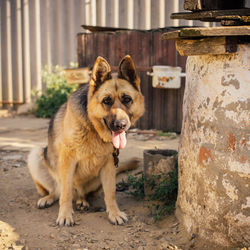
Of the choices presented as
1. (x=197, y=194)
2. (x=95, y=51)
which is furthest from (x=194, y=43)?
(x=95, y=51)

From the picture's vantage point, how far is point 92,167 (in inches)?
154

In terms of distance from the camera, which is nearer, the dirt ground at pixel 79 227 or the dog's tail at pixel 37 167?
the dirt ground at pixel 79 227

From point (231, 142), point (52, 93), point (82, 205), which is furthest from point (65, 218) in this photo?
point (52, 93)

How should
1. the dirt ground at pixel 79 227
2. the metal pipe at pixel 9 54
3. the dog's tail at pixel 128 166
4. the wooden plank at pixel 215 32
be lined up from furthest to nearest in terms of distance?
the metal pipe at pixel 9 54, the dog's tail at pixel 128 166, the dirt ground at pixel 79 227, the wooden plank at pixel 215 32

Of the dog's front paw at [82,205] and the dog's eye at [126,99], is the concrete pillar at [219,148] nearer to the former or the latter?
the dog's eye at [126,99]

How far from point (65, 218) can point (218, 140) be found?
5.88 ft

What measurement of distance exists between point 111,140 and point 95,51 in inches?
211

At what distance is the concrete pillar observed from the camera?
9.05ft

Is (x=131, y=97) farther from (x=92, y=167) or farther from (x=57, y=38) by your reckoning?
(x=57, y=38)

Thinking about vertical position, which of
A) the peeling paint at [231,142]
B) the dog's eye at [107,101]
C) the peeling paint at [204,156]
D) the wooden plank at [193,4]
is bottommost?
the peeling paint at [204,156]

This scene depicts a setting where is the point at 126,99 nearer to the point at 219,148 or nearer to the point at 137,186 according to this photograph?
the point at 219,148

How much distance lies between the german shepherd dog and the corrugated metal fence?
6.55 meters

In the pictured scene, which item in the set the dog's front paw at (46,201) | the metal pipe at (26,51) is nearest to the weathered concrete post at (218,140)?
the dog's front paw at (46,201)

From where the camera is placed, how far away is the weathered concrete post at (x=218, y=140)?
9.03 ft
